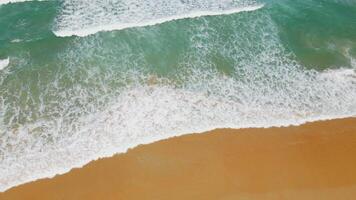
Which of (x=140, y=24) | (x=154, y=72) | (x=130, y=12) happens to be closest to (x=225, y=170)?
(x=154, y=72)

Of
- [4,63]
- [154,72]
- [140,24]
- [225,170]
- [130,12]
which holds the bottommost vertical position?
[225,170]

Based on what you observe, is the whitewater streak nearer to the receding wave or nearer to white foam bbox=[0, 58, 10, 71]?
the receding wave

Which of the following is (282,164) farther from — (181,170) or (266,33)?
(266,33)

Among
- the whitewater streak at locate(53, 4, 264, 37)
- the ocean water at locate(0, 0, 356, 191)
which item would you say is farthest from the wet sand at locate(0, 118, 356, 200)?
the whitewater streak at locate(53, 4, 264, 37)

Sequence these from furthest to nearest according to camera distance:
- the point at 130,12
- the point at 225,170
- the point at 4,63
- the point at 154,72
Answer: the point at 130,12, the point at 4,63, the point at 154,72, the point at 225,170

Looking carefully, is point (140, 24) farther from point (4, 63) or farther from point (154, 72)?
point (4, 63)

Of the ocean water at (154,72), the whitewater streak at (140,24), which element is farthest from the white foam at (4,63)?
the whitewater streak at (140,24)

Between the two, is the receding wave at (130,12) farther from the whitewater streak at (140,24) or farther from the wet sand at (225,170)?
the wet sand at (225,170)
